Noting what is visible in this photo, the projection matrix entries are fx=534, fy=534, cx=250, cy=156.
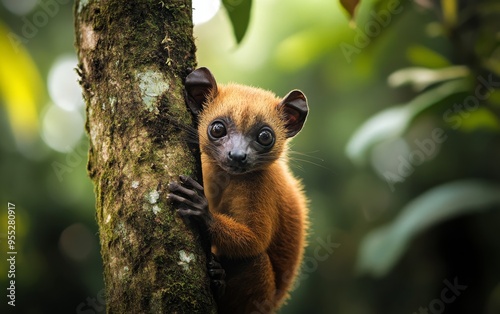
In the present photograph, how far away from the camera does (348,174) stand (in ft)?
33.8

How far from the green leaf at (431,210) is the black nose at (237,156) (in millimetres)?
1897

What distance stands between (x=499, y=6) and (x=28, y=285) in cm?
804

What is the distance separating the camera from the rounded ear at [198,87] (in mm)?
4223

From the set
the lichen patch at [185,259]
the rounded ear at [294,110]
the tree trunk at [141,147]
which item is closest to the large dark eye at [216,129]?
the rounded ear at [294,110]

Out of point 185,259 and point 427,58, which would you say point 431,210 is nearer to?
point 427,58

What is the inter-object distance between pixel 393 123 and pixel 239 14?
2.44 metres

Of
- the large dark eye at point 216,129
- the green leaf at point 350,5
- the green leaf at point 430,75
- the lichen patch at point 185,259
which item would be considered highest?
the green leaf at point 350,5

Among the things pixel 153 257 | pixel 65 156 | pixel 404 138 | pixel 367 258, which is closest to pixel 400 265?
pixel 404 138

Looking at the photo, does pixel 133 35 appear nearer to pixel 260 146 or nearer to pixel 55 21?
pixel 260 146

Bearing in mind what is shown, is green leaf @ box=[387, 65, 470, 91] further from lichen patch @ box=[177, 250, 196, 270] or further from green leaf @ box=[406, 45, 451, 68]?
lichen patch @ box=[177, 250, 196, 270]

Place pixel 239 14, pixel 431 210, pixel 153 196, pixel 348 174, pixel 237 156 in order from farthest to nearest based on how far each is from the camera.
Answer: pixel 348 174
pixel 431 210
pixel 237 156
pixel 239 14
pixel 153 196

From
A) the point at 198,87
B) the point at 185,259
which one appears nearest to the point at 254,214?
the point at 198,87

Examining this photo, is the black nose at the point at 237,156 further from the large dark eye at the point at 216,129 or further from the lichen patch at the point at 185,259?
the lichen patch at the point at 185,259

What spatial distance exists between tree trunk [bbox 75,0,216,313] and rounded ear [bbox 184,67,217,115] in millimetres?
117
